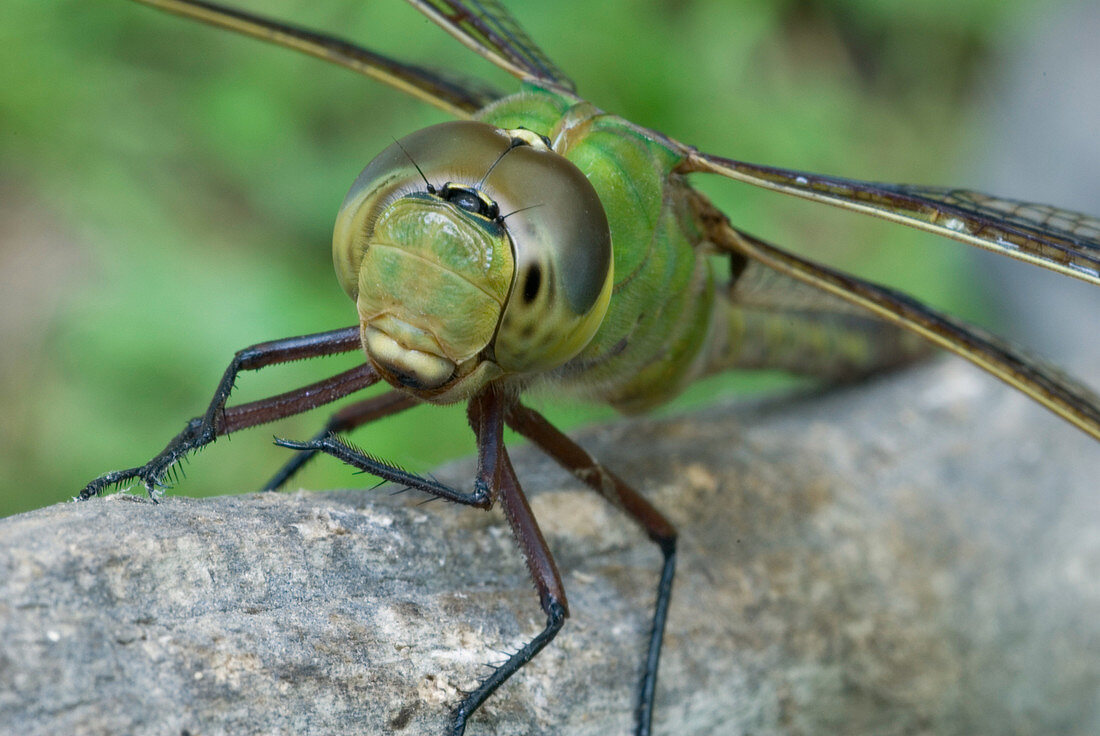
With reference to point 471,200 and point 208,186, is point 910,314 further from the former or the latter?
point 208,186

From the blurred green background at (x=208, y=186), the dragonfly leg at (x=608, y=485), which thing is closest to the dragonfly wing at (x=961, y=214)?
the dragonfly leg at (x=608, y=485)

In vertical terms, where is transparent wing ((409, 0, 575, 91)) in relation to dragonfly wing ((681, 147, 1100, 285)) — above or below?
above

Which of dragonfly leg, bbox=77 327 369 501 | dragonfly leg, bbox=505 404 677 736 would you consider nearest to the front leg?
dragonfly leg, bbox=505 404 677 736

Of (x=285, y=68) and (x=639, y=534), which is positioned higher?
(x=285, y=68)

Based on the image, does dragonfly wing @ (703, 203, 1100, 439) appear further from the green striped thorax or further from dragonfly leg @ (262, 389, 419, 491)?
dragonfly leg @ (262, 389, 419, 491)

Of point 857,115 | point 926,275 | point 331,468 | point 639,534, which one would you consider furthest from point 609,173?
point 857,115

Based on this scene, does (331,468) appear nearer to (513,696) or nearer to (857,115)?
(513,696)
